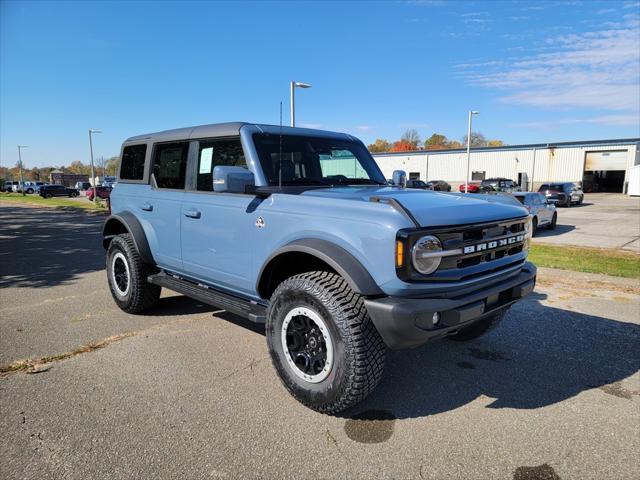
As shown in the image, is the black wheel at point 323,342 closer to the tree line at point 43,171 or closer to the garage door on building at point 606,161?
the garage door on building at point 606,161

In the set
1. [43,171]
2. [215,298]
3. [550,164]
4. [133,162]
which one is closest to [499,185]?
[550,164]

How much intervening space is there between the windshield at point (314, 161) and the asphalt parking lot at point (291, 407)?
5.56ft

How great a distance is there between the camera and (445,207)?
2955 mm

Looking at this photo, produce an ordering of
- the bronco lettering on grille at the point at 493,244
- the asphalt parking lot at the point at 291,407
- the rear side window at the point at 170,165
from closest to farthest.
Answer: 1. the asphalt parking lot at the point at 291,407
2. the bronco lettering on grille at the point at 493,244
3. the rear side window at the point at 170,165

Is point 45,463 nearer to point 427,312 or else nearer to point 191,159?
point 427,312

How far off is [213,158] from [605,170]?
165ft

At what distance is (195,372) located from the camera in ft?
11.8

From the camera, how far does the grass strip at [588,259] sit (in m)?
7.74

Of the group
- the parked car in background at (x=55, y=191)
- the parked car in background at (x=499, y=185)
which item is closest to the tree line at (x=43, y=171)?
the parked car in background at (x=55, y=191)

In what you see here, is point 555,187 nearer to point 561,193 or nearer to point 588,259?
point 561,193

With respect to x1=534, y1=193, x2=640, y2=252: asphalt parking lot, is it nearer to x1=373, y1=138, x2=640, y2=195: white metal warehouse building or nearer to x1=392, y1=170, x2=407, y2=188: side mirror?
x1=392, y1=170, x2=407, y2=188: side mirror

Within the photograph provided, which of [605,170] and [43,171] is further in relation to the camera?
[43,171]

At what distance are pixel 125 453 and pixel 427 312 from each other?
196cm

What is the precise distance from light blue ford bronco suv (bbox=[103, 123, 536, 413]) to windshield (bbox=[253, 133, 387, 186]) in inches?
0.5
